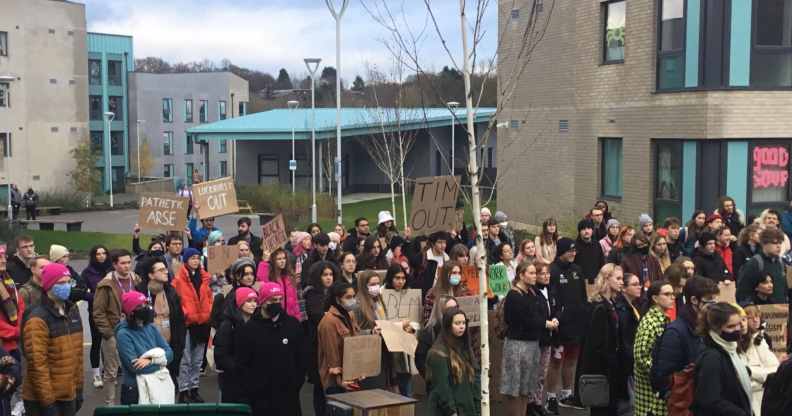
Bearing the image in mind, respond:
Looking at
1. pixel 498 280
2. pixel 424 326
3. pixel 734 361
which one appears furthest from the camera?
pixel 498 280

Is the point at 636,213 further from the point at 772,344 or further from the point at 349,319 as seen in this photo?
the point at 349,319

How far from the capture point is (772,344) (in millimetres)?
9852

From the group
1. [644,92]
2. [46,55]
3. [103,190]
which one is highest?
[46,55]

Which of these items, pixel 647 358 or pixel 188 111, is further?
pixel 188 111

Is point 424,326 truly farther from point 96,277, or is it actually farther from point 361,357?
point 96,277

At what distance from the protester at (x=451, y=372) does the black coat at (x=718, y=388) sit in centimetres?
228

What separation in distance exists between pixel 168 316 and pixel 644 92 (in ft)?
51.3

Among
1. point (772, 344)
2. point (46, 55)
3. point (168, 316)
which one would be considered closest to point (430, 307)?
point (168, 316)

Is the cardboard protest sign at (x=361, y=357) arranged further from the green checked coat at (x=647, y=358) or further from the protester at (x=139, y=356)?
the green checked coat at (x=647, y=358)

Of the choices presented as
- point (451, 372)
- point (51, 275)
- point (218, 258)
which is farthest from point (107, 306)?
point (451, 372)

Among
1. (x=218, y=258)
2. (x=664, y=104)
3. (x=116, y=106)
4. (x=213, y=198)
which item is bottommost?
(x=218, y=258)

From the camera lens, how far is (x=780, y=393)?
5.61m

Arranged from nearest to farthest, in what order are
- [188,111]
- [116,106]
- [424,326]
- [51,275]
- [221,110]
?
[51,275] < [424,326] < [116,106] < [188,111] < [221,110]

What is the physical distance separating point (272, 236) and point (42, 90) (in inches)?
2423
